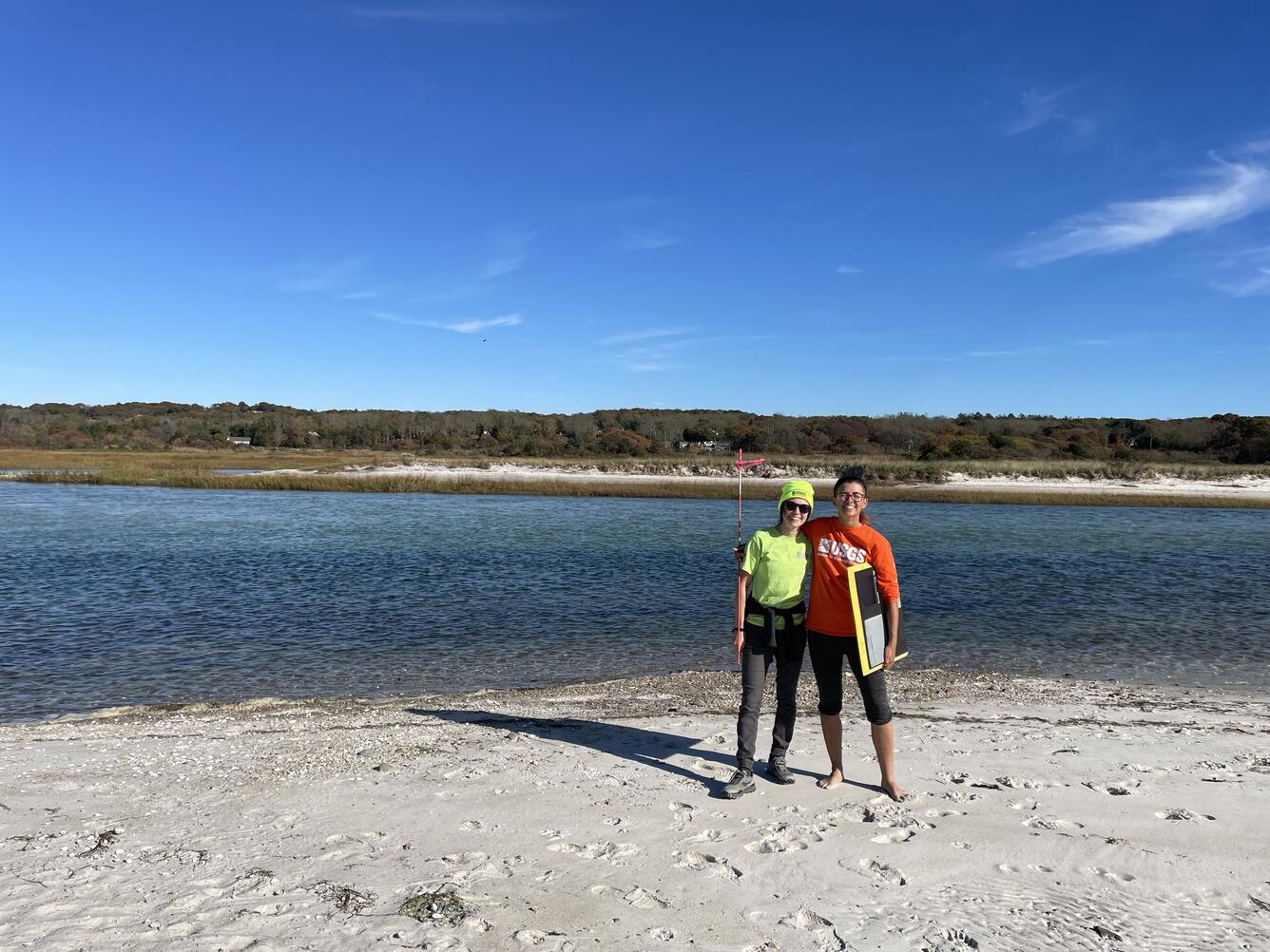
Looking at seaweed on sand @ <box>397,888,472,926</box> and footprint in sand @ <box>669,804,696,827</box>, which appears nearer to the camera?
seaweed on sand @ <box>397,888,472,926</box>

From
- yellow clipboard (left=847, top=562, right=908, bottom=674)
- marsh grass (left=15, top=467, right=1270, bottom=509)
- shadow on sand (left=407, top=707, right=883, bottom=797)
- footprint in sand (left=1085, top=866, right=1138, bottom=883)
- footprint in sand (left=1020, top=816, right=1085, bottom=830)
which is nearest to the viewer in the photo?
footprint in sand (left=1085, top=866, right=1138, bottom=883)

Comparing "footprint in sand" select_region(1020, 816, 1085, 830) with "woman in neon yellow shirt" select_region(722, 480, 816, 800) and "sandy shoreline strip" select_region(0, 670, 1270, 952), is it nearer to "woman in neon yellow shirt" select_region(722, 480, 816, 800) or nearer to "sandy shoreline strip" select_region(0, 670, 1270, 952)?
"sandy shoreline strip" select_region(0, 670, 1270, 952)

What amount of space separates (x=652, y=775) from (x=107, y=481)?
175 feet

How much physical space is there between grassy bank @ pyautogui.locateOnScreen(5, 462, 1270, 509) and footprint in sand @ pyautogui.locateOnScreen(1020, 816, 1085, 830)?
1586 inches

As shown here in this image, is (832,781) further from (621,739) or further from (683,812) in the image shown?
(621,739)

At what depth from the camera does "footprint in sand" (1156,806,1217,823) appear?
5113 mm

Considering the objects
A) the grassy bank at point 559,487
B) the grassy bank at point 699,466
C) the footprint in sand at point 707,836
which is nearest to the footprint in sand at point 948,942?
the footprint in sand at point 707,836

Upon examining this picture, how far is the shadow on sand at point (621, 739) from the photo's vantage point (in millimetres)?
6151

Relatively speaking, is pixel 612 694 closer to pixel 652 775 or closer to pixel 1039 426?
pixel 652 775

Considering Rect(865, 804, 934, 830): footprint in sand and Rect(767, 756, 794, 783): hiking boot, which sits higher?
Rect(767, 756, 794, 783): hiking boot

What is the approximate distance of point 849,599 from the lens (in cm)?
538

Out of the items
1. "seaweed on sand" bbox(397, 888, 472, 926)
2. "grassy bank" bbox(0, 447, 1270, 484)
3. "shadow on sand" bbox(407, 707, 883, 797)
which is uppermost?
"grassy bank" bbox(0, 447, 1270, 484)

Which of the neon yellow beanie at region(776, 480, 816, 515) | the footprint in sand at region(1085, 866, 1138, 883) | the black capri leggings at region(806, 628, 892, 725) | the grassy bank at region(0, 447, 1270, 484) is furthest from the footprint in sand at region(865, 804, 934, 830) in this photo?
the grassy bank at region(0, 447, 1270, 484)

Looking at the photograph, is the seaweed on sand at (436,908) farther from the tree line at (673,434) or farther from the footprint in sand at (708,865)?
the tree line at (673,434)
